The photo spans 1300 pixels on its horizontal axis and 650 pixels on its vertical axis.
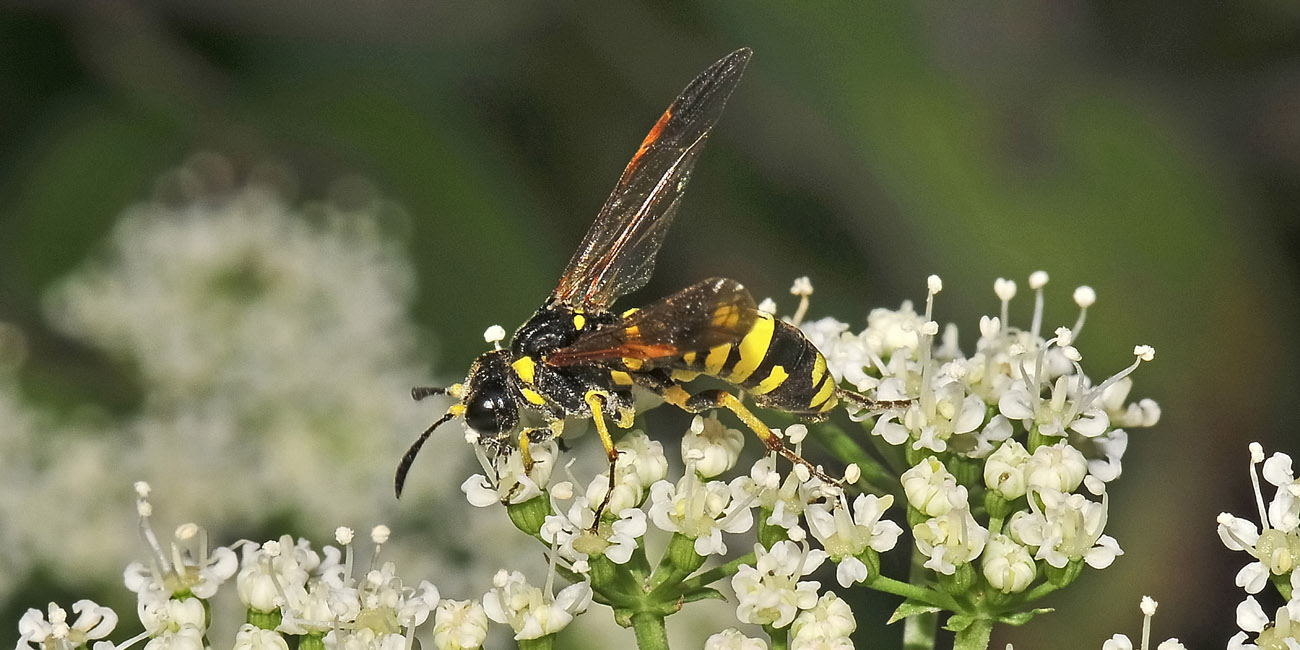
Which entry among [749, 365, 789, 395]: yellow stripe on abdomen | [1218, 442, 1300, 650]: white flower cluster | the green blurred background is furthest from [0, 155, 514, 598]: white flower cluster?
[1218, 442, 1300, 650]: white flower cluster

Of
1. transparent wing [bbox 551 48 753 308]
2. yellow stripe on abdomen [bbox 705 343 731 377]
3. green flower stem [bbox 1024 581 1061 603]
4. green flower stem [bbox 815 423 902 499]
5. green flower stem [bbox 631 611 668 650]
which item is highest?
transparent wing [bbox 551 48 753 308]

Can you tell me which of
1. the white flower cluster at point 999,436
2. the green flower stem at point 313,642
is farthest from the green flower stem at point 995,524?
the green flower stem at point 313,642

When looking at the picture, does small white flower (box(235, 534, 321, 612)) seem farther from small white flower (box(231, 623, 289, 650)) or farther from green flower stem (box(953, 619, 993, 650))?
green flower stem (box(953, 619, 993, 650))

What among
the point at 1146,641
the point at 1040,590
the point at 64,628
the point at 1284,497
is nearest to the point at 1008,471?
the point at 1040,590

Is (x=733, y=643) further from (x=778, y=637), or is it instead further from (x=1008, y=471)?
(x=1008, y=471)

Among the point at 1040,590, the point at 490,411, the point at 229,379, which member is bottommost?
the point at 1040,590

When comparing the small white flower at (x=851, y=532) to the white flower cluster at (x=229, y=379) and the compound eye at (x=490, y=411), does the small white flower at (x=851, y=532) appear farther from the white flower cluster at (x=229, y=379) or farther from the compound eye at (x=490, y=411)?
the white flower cluster at (x=229, y=379)

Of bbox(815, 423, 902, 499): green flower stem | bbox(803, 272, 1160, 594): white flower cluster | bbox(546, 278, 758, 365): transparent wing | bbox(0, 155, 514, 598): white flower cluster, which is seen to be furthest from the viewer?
bbox(0, 155, 514, 598): white flower cluster
